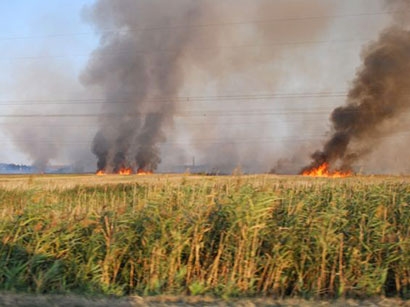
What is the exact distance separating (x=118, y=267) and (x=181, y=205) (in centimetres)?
182

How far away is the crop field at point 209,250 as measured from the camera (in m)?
6.98

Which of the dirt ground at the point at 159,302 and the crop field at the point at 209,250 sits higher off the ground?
the crop field at the point at 209,250

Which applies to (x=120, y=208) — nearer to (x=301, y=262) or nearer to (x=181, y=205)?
(x=181, y=205)

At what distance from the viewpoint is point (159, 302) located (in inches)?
237

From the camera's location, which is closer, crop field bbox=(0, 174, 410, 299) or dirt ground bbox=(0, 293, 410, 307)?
dirt ground bbox=(0, 293, 410, 307)

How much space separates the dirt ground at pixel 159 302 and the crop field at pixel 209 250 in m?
0.40

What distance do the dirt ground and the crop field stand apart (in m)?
0.40

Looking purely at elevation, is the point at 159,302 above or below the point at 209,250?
below

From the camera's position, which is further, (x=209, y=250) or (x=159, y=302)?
(x=209, y=250)

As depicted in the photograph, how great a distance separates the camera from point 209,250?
761 centimetres

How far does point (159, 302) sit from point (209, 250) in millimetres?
1773

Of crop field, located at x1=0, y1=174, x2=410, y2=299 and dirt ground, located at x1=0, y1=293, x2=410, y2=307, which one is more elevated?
crop field, located at x1=0, y1=174, x2=410, y2=299

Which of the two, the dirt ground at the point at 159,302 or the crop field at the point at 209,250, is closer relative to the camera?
the dirt ground at the point at 159,302

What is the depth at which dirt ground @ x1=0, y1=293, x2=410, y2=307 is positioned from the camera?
231 inches
